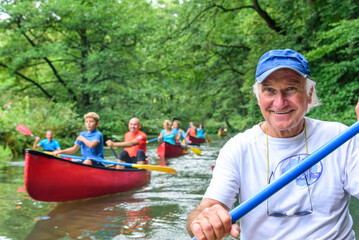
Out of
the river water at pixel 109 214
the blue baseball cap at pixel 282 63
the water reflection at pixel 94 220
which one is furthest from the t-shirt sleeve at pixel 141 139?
the blue baseball cap at pixel 282 63

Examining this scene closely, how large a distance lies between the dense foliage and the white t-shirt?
24.7 ft

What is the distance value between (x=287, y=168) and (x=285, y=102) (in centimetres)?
29

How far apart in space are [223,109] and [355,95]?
21112mm

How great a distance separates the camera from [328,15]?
947 centimetres

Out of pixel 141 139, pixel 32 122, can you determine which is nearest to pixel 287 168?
pixel 141 139

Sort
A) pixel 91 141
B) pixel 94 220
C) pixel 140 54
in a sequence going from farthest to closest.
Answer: pixel 140 54 < pixel 91 141 < pixel 94 220

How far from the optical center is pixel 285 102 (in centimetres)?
156

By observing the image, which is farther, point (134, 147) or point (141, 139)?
point (134, 147)

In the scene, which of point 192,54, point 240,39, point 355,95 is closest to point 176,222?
point 355,95

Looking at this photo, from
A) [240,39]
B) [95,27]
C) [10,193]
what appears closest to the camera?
[10,193]

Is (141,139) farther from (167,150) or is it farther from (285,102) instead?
(285,102)

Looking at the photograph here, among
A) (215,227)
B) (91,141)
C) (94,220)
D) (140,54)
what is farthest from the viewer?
(140,54)

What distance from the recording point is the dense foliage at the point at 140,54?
33.1ft

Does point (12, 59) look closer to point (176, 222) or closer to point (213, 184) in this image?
point (176, 222)
